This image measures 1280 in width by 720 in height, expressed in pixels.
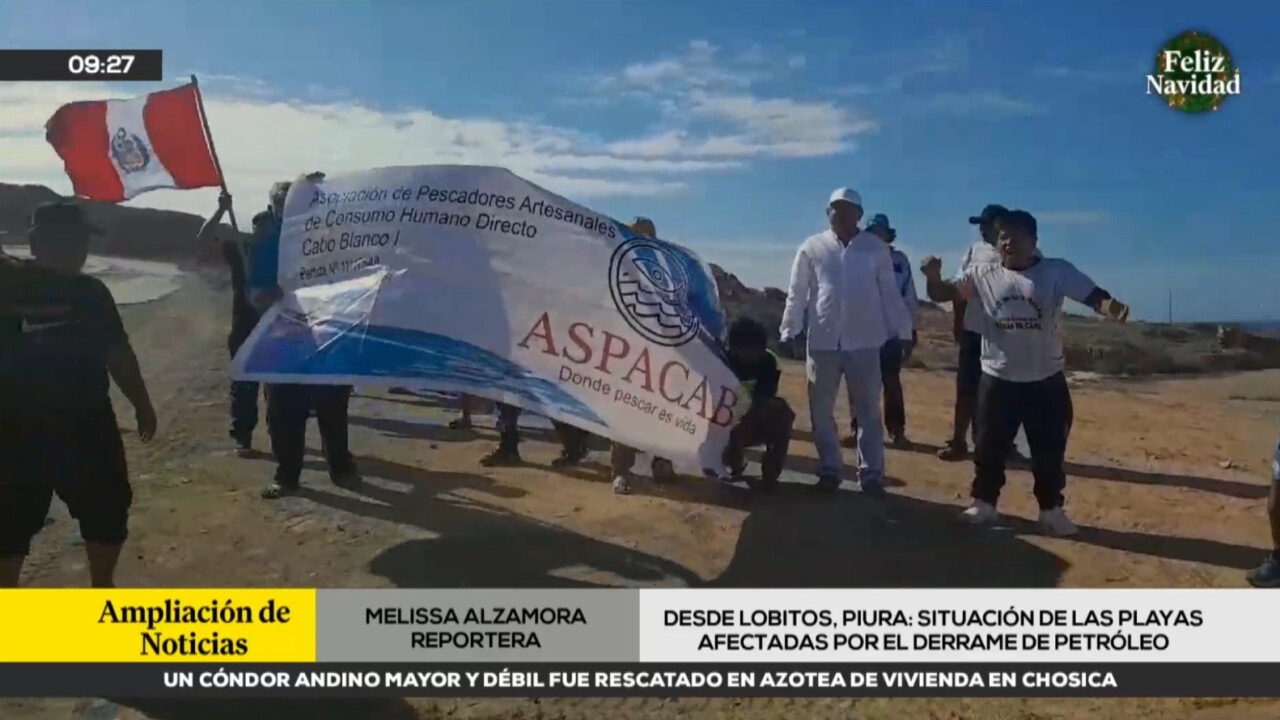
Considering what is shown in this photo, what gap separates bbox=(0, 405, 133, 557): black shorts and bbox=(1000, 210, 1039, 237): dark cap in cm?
224

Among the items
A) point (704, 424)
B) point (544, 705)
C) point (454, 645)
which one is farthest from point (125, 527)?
point (704, 424)

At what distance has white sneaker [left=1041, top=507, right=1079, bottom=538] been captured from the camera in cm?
287

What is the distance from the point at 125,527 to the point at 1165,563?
104 inches

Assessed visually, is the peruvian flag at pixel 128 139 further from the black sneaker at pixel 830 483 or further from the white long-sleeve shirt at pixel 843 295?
the black sneaker at pixel 830 483

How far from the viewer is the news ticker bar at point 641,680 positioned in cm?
219

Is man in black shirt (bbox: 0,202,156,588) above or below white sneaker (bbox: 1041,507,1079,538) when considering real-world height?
above

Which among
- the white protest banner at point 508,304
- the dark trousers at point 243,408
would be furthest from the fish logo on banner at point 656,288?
the dark trousers at point 243,408

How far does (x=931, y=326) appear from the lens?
511 centimetres

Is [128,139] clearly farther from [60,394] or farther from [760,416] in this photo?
[760,416]

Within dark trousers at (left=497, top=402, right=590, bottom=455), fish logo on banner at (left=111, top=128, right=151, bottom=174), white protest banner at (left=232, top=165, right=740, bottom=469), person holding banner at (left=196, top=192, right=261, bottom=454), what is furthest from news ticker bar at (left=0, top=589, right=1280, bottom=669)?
dark trousers at (left=497, top=402, right=590, bottom=455)

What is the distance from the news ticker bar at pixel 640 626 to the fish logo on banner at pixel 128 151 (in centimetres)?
105

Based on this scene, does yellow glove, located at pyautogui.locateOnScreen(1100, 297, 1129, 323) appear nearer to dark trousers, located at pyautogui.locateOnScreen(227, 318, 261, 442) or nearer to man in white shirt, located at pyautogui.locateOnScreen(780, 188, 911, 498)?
man in white shirt, located at pyautogui.locateOnScreen(780, 188, 911, 498)

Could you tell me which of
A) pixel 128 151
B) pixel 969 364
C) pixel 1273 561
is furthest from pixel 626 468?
pixel 1273 561

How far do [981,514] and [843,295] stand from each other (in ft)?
2.60
